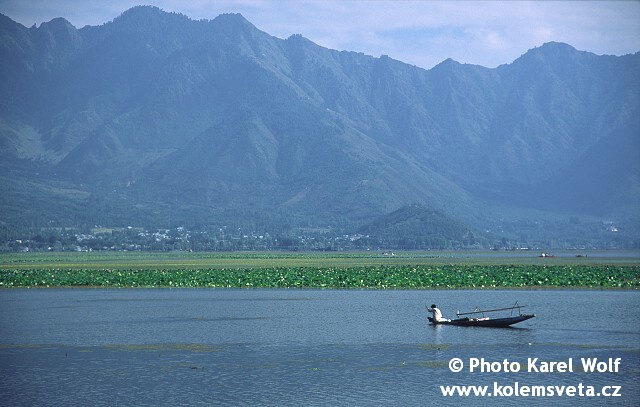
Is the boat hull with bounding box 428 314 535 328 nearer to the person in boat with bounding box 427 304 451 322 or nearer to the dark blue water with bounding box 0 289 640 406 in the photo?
the person in boat with bounding box 427 304 451 322

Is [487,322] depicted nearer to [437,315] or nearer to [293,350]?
[437,315]

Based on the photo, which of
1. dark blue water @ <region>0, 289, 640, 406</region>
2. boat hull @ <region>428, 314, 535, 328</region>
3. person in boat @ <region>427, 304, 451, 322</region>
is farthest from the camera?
person in boat @ <region>427, 304, 451, 322</region>

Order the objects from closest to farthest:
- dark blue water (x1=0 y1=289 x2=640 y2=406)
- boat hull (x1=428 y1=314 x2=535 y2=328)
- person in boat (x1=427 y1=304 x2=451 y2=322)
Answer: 1. dark blue water (x1=0 y1=289 x2=640 y2=406)
2. boat hull (x1=428 y1=314 x2=535 y2=328)
3. person in boat (x1=427 y1=304 x2=451 y2=322)

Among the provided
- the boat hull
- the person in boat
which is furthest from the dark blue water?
the person in boat

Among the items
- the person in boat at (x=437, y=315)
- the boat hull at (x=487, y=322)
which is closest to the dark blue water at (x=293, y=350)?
the boat hull at (x=487, y=322)

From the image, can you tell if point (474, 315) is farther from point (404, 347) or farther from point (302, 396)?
point (302, 396)

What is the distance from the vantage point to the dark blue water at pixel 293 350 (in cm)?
4425

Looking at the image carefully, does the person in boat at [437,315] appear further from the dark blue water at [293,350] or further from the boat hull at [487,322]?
the dark blue water at [293,350]

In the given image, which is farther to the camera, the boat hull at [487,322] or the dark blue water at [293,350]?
the boat hull at [487,322]

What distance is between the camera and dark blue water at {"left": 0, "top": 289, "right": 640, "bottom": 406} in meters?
44.2

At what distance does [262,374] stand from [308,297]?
48.4 m

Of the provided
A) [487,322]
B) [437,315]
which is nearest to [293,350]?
[437,315]

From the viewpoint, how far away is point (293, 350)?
5706cm

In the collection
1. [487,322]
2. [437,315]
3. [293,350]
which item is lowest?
[293,350]
